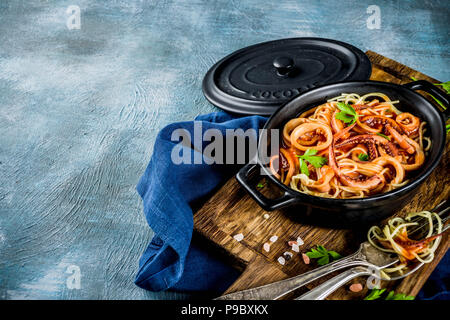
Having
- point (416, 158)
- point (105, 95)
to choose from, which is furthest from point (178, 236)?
point (105, 95)

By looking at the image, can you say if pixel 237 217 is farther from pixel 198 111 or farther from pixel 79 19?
pixel 79 19

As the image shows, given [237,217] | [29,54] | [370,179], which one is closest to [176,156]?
[237,217]

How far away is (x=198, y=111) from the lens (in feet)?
10.7

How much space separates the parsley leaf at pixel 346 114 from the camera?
222 centimetres

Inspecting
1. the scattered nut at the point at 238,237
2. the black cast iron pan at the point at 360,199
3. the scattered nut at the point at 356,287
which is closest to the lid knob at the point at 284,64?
the black cast iron pan at the point at 360,199

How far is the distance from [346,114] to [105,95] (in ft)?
6.81

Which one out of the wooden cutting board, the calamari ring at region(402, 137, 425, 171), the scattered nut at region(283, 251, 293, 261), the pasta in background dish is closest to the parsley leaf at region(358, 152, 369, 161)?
the pasta in background dish

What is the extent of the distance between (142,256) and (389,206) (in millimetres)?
1280

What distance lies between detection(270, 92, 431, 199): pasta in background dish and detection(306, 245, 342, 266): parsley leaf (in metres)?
0.25

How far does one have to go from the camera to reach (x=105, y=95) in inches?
140

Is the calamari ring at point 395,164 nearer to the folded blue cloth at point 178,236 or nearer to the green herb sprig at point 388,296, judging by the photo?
the green herb sprig at point 388,296

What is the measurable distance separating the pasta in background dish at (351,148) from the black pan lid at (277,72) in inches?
14.6

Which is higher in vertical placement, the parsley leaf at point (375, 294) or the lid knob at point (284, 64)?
the lid knob at point (284, 64)
